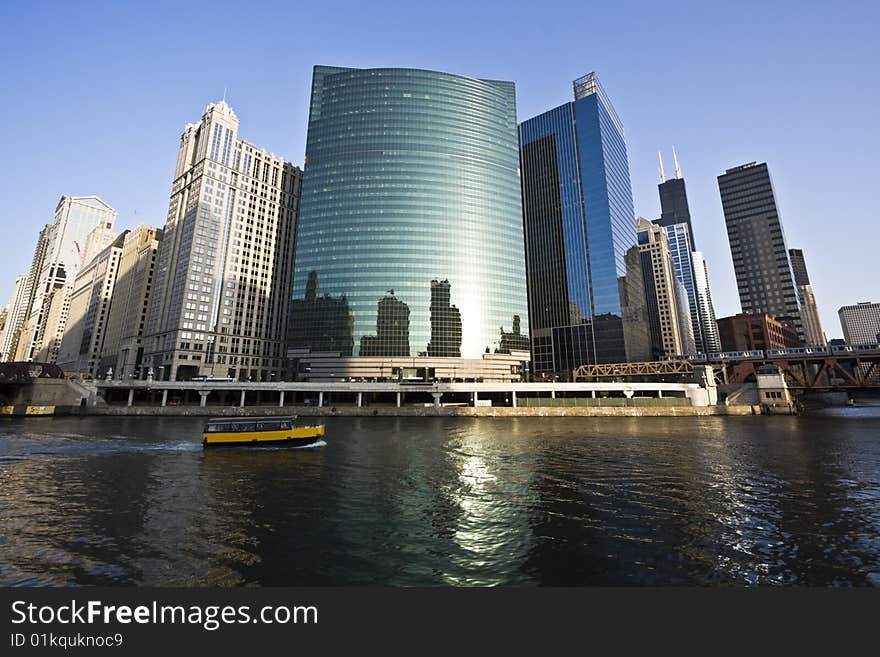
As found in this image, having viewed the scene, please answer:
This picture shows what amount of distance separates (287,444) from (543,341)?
163297mm

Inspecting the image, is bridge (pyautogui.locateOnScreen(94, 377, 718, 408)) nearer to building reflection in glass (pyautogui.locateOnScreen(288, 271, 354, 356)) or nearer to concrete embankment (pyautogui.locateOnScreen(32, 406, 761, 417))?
concrete embankment (pyautogui.locateOnScreen(32, 406, 761, 417))

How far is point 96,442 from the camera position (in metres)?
51.5

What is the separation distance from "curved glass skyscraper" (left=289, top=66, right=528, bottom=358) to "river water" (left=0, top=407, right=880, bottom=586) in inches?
4059

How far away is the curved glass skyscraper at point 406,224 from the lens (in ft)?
485

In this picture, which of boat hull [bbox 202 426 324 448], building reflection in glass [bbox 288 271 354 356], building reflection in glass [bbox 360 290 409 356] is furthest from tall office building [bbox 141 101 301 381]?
boat hull [bbox 202 426 324 448]

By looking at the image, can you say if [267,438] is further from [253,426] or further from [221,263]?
[221,263]

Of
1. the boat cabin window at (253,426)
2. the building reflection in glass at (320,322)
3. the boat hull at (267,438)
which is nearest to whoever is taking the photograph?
the boat hull at (267,438)

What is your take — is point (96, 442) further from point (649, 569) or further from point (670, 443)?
point (670, 443)

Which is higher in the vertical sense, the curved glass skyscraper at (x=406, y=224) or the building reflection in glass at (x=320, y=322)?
the curved glass skyscraper at (x=406, y=224)

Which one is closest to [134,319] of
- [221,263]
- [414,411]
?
[221,263]

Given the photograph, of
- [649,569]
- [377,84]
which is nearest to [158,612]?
[649,569]

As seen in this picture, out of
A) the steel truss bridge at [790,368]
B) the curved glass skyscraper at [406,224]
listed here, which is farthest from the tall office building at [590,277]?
the steel truss bridge at [790,368]

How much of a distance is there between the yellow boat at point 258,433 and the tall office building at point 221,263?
11661 centimetres

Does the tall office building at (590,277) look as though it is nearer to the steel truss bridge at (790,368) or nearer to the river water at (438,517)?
the steel truss bridge at (790,368)
